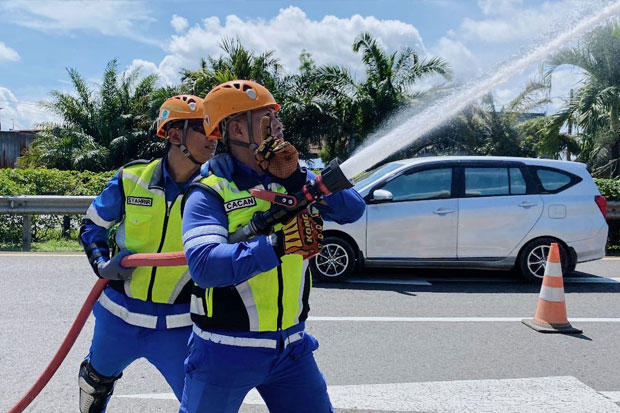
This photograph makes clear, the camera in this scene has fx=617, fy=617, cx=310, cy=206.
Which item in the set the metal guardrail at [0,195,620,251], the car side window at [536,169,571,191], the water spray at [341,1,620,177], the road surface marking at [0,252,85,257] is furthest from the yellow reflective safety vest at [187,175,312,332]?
the metal guardrail at [0,195,620,251]

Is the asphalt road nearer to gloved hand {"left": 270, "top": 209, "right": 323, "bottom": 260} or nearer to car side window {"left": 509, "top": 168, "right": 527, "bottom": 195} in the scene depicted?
car side window {"left": 509, "top": 168, "right": 527, "bottom": 195}

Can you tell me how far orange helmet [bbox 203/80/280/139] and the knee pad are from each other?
1.42 metres

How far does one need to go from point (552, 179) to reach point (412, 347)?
4.08m

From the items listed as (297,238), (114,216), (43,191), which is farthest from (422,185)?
(43,191)

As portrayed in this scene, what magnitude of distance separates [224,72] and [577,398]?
21383 millimetres

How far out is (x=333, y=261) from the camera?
307 inches

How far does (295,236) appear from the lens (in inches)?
72.1

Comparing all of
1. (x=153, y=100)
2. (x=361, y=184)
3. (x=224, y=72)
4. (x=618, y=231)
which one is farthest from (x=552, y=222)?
(x=153, y=100)

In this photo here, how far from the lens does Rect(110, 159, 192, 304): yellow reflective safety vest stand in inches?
108

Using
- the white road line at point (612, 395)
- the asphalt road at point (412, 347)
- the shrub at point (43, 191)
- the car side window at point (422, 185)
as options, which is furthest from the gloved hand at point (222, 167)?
the shrub at point (43, 191)

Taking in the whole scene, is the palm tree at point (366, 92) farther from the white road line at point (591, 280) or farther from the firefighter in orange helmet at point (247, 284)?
the firefighter in orange helmet at point (247, 284)

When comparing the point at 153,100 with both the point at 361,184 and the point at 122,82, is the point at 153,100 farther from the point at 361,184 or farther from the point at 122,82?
the point at 361,184

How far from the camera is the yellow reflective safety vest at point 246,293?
201 cm

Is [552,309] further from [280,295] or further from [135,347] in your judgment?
[280,295]
